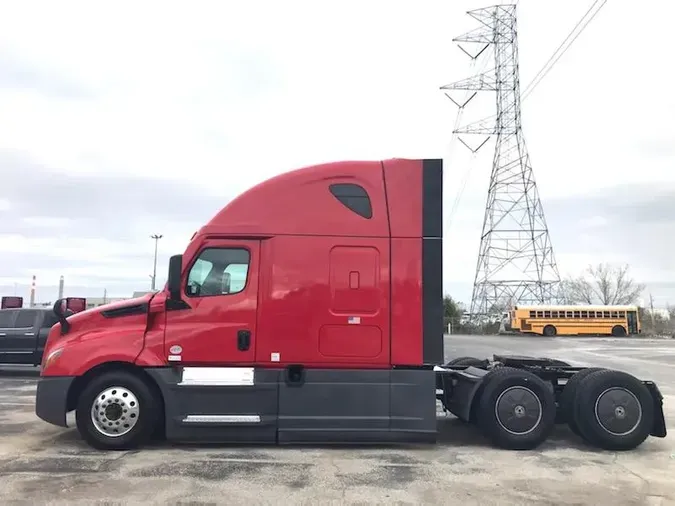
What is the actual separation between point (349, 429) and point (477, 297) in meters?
53.8

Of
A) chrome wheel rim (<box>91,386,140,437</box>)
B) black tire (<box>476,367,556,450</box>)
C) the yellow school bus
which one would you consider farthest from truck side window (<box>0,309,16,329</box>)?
the yellow school bus

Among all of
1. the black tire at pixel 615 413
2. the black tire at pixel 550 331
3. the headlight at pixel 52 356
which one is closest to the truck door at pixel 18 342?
the headlight at pixel 52 356

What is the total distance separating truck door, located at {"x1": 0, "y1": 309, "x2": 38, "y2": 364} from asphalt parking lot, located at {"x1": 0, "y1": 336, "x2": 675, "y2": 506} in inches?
315

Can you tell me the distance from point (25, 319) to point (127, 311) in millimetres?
10060

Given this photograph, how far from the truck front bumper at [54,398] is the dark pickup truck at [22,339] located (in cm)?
900

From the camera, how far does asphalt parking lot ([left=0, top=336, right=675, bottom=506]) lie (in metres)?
5.50

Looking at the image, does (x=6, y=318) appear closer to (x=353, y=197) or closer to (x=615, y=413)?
(x=353, y=197)

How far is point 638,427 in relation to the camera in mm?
7496

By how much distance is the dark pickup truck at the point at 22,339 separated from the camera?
50.5ft

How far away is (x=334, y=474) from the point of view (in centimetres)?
620

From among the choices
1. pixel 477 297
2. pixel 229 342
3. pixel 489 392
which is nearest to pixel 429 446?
pixel 489 392

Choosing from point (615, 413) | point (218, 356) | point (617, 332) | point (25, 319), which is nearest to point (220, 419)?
point (218, 356)

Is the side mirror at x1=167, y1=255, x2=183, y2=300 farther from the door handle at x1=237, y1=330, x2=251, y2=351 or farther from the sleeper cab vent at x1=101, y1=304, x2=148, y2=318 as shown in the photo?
the door handle at x1=237, y1=330, x2=251, y2=351

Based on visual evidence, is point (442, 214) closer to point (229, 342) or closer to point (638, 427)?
point (229, 342)
